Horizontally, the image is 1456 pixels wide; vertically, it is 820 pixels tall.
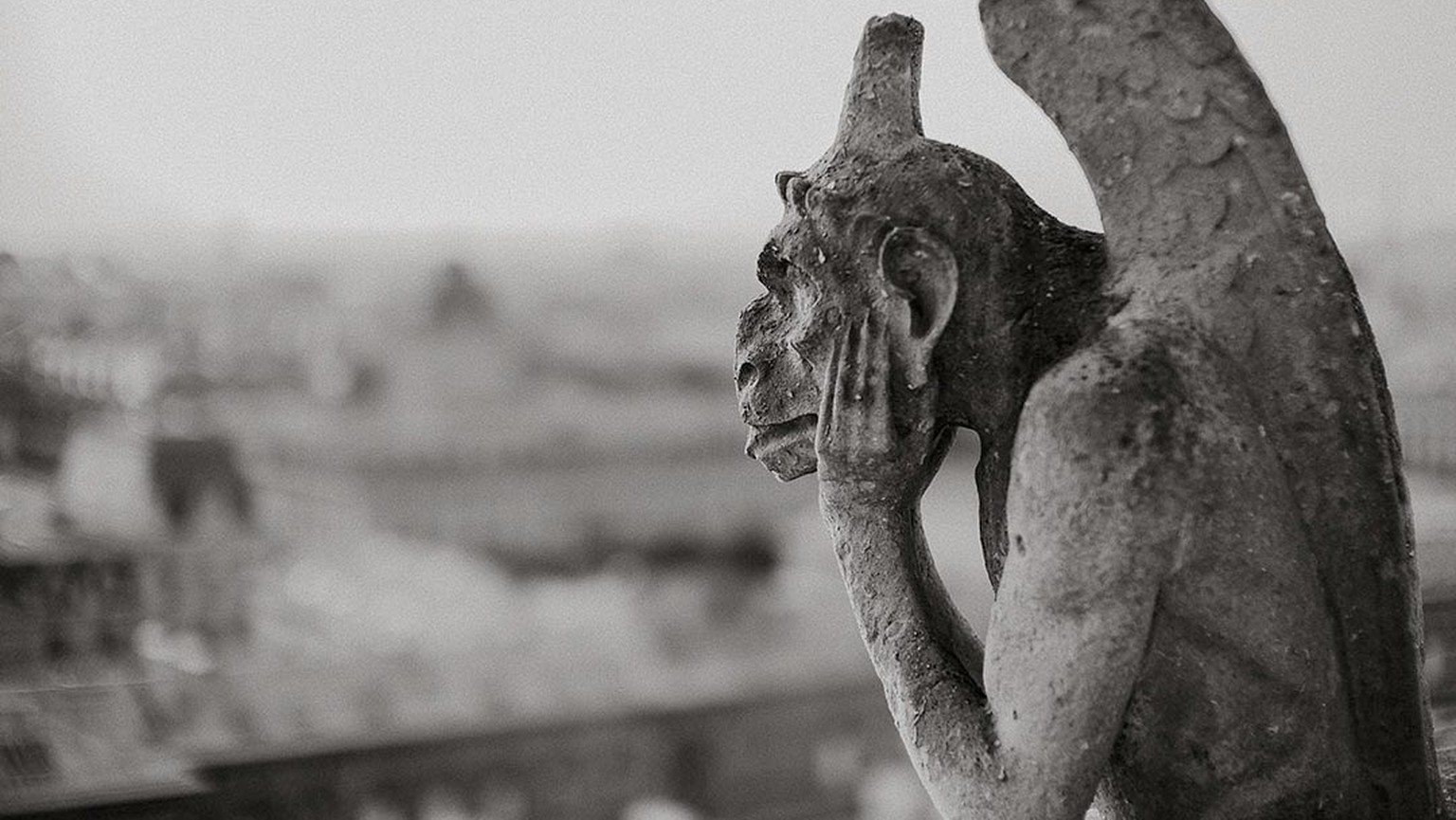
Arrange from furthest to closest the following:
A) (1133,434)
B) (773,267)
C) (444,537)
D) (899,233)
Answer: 1. (444,537)
2. (773,267)
3. (899,233)
4. (1133,434)

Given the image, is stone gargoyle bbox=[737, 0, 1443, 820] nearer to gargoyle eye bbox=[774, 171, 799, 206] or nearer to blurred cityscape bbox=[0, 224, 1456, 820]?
gargoyle eye bbox=[774, 171, 799, 206]

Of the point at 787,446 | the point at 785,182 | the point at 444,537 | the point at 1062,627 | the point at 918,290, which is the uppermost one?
the point at 785,182

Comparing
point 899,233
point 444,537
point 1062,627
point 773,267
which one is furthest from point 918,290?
point 444,537

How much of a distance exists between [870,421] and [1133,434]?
224mm

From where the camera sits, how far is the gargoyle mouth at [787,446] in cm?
141

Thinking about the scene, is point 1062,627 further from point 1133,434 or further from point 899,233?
point 899,233

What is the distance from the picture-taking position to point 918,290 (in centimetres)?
127

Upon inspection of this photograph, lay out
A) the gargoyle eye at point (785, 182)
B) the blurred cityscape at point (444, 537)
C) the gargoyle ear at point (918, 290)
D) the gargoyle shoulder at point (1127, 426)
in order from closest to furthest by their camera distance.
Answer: the gargoyle shoulder at point (1127, 426) → the gargoyle ear at point (918, 290) → the gargoyle eye at point (785, 182) → the blurred cityscape at point (444, 537)

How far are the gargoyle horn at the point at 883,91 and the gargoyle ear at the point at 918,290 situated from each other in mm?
113

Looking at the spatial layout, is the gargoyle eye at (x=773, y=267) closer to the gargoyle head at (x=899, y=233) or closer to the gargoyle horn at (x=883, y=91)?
the gargoyle head at (x=899, y=233)

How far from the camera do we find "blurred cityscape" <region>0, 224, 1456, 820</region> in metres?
5.11

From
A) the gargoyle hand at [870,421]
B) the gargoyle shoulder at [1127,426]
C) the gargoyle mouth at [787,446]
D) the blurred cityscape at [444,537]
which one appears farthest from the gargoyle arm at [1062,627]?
the blurred cityscape at [444,537]

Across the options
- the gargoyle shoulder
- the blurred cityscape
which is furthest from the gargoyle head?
the blurred cityscape

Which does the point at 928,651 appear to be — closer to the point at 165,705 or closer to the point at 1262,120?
the point at 1262,120
